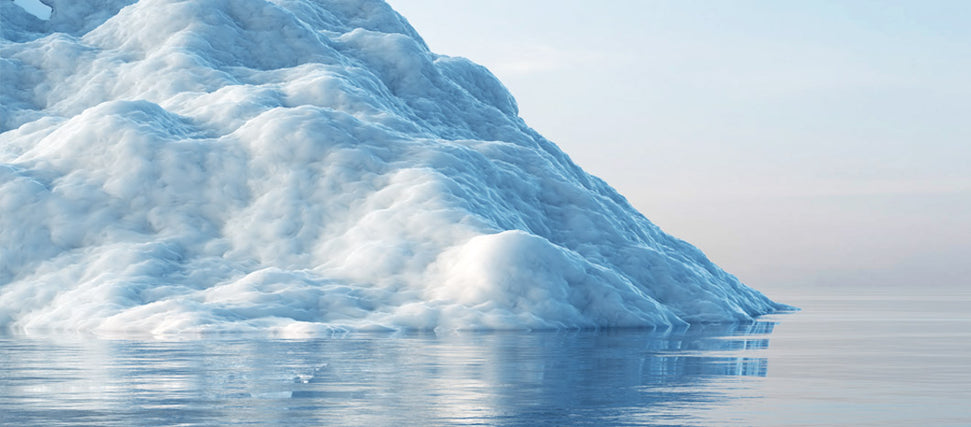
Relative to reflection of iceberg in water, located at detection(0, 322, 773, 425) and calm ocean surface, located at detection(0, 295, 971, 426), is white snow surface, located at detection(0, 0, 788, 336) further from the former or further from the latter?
reflection of iceberg in water, located at detection(0, 322, 773, 425)

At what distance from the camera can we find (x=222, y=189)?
54.9 m

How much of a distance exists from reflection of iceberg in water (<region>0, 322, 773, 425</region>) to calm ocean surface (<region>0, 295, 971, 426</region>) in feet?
0.13

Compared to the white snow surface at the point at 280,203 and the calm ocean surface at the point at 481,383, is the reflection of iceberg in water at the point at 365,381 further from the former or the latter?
the white snow surface at the point at 280,203

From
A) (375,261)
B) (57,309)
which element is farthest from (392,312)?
(57,309)

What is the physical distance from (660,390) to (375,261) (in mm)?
30505

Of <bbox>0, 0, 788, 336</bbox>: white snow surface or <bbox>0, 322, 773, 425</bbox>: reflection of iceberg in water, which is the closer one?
<bbox>0, 322, 773, 425</bbox>: reflection of iceberg in water

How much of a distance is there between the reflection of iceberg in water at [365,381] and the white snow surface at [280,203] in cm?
1110

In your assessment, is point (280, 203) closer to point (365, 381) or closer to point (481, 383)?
point (365, 381)

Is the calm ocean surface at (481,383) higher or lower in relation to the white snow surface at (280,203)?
lower

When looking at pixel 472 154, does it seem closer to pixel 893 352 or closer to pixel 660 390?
pixel 893 352

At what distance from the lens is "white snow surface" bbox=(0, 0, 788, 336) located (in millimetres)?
45250

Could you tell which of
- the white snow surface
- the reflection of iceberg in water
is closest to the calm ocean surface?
the reflection of iceberg in water

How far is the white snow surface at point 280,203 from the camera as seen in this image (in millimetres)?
45250

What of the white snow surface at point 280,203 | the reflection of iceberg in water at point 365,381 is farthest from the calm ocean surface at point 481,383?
the white snow surface at point 280,203
